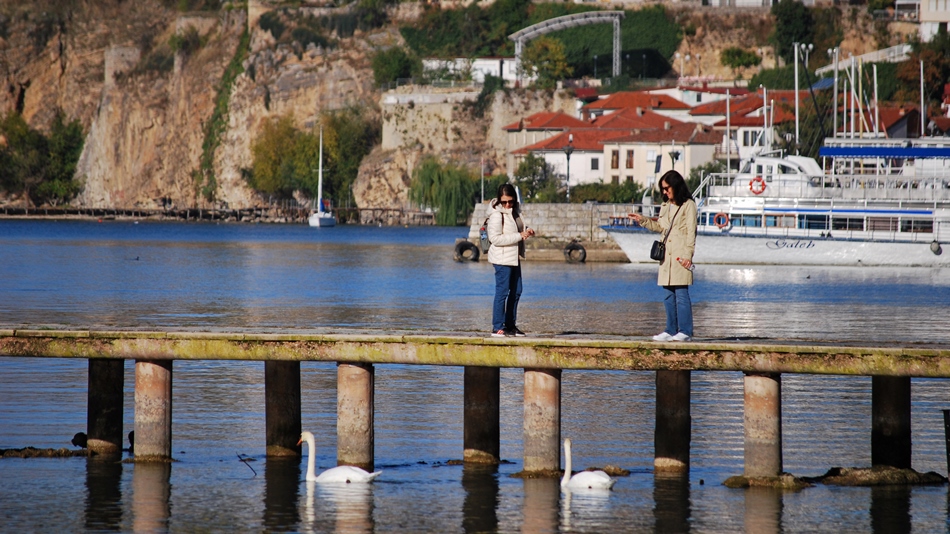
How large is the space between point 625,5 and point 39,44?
7741 cm

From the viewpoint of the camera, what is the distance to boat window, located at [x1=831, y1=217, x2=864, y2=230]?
224ft

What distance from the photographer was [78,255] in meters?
82.3

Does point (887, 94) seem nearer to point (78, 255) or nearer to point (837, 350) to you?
point (78, 255)

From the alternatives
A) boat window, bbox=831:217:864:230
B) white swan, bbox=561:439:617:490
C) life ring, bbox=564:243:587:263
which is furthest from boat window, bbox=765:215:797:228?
white swan, bbox=561:439:617:490

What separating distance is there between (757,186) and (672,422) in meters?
52.0

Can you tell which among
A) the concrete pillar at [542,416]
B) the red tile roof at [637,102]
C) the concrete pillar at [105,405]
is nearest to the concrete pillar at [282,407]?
the concrete pillar at [105,405]

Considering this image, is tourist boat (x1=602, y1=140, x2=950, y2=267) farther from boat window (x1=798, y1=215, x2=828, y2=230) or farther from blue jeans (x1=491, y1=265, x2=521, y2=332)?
blue jeans (x1=491, y1=265, x2=521, y2=332)

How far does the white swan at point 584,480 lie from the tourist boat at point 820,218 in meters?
51.9

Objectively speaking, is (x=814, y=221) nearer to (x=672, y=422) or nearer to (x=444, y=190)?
(x=672, y=422)

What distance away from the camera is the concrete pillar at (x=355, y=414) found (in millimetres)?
16609

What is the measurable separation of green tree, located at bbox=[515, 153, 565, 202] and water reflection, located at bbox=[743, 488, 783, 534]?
3662 inches

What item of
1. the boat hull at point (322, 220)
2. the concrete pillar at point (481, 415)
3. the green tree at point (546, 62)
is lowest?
the concrete pillar at point (481, 415)

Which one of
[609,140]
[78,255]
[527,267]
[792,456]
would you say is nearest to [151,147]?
[609,140]

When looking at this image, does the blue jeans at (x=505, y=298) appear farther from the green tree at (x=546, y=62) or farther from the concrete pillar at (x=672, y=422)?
the green tree at (x=546, y=62)
